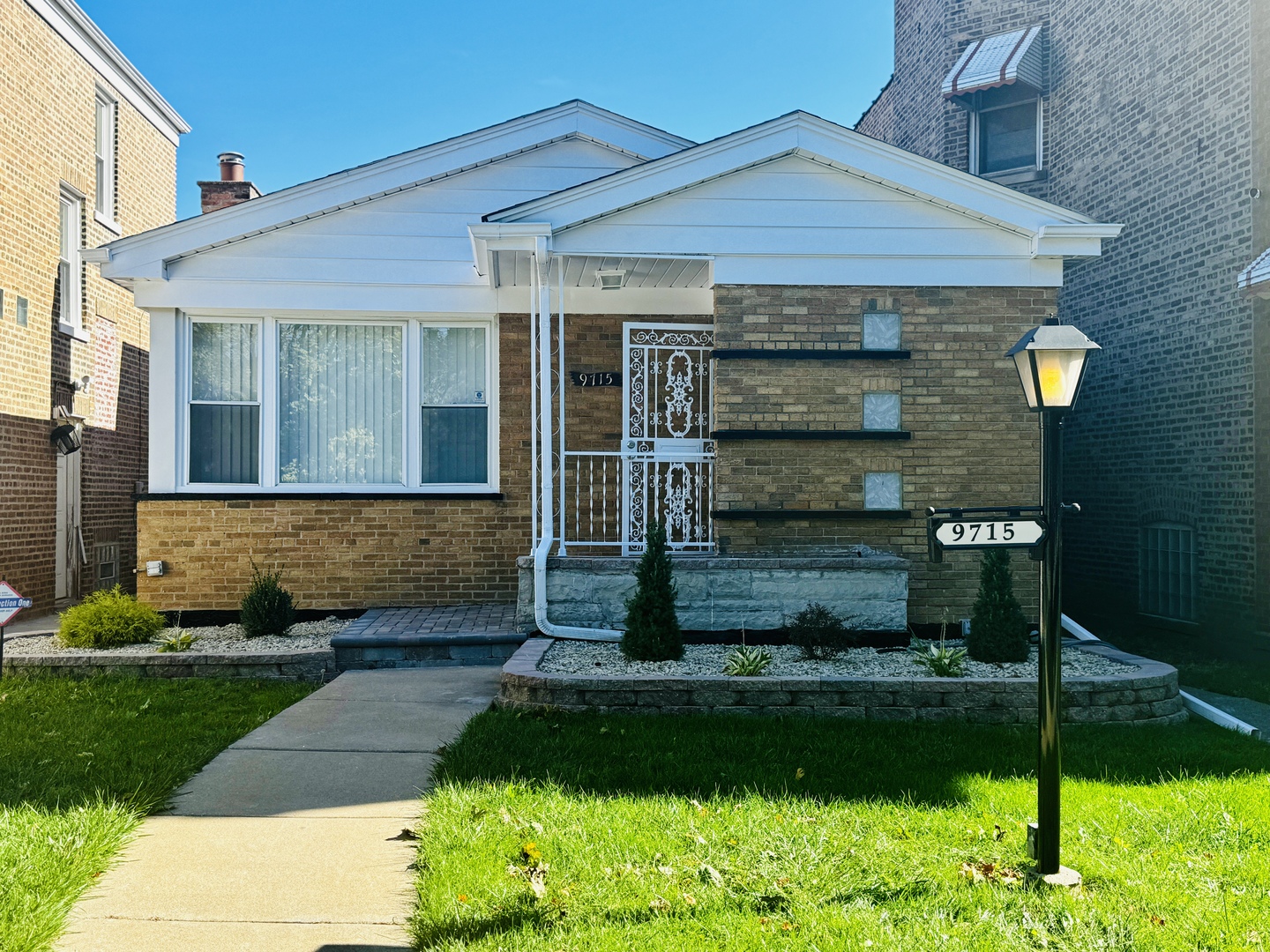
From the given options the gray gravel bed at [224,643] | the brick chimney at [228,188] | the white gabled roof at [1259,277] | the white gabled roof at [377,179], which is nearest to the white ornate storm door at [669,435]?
the white gabled roof at [377,179]

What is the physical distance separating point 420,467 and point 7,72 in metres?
6.52

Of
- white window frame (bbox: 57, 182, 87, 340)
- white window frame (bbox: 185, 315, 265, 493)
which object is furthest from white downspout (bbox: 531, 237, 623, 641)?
white window frame (bbox: 57, 182, 87, 340)

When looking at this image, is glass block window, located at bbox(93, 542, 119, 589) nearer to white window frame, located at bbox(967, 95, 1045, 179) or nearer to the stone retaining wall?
the stone retaining wall

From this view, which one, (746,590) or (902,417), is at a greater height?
(902,417)

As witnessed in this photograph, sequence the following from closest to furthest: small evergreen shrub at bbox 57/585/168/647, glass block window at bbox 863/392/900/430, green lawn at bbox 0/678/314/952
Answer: green lawn at bbox 0/678/314/952 < small evergreen shrub at bbox 57/585/168/647 < glass block window at bbox 863/392/900/430

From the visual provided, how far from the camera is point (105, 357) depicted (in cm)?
1277

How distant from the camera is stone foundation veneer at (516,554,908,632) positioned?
7.41 meters

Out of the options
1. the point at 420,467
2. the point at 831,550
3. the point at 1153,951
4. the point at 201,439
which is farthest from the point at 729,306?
the point at 1153,951

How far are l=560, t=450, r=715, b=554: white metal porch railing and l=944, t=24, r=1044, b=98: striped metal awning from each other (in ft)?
24.0

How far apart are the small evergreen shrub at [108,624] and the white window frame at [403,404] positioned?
1464 mm

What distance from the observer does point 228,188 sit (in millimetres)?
11594

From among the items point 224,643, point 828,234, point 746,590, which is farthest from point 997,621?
point 224,643

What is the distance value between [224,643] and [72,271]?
663cm

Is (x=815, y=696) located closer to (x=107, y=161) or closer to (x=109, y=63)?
(x=107, y=161)
